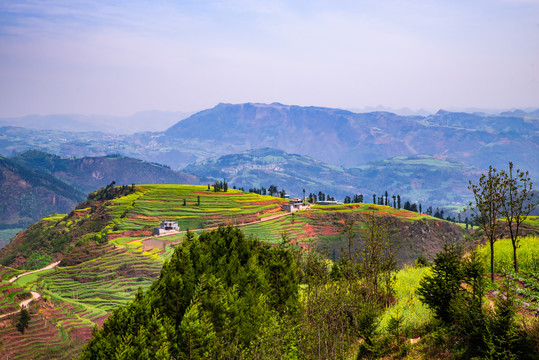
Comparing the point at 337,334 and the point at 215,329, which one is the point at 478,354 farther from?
the point at 215,329

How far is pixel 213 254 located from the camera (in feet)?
115

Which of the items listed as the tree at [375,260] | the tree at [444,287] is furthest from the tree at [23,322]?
the tree at [444,287]

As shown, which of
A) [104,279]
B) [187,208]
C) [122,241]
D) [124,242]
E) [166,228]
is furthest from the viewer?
[187,208]

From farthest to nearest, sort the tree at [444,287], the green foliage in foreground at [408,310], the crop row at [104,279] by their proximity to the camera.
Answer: the crop row at [104,279] < the green foliage in foreground at [408,310] < the tree at [444,287]

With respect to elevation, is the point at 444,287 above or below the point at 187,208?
above

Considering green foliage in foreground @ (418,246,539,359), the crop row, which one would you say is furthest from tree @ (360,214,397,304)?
the crop row

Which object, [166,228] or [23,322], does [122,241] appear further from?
[23,322]

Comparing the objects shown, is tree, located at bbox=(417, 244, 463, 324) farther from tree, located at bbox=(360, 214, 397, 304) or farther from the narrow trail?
the narrow trail

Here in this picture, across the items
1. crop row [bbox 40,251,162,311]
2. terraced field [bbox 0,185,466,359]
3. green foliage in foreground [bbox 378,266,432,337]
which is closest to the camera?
green foliage in foreground [bbox 378,266,432,337]

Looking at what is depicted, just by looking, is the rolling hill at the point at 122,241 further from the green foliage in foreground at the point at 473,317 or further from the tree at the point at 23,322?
the green foliage in foreground at the point at 473,317

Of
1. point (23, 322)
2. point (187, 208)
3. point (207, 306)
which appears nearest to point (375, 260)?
point (207, 306)

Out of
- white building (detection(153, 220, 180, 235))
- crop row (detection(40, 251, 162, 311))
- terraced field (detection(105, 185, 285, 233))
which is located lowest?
crop row (detection(40, 251, 162, 311))

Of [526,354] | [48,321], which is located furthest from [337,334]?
[48,321]

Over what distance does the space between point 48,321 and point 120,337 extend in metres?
75.9
